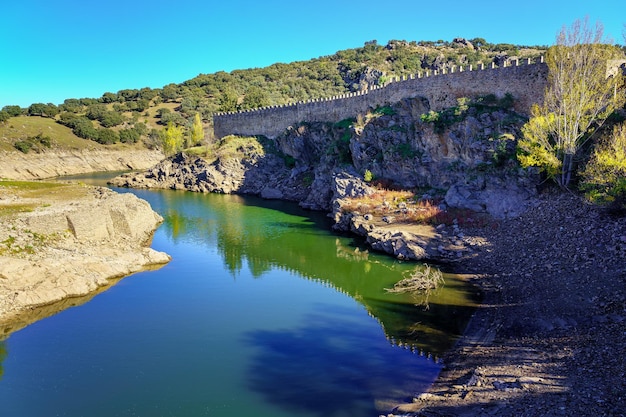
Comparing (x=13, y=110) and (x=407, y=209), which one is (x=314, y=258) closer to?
(x=407, y=209)

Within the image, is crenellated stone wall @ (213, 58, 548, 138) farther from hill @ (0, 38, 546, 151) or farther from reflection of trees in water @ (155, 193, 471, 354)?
hill @ (0, 38, 546, 151)

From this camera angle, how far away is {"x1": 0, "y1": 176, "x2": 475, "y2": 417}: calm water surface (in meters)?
13.2

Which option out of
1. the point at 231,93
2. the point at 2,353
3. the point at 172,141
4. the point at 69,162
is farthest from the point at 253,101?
the point at 2,353

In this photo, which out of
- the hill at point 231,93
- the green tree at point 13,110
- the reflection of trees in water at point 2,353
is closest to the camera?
the reflection of trees in water at point 2,353

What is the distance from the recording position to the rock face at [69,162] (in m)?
71.0

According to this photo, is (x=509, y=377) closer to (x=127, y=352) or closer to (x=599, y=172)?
(x=127, y=352)

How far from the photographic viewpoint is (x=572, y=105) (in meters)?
25.8

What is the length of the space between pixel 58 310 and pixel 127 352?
614cm

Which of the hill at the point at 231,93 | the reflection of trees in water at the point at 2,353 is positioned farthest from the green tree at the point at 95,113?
the reflection of trees in water at the point at 2,353

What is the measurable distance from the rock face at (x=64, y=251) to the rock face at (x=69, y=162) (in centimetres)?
4465

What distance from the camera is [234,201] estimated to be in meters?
52.0

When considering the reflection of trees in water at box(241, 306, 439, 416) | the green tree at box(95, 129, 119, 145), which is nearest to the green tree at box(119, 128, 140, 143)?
the green tree at box(95, 129, 119, 145)

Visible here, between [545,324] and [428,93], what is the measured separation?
2764 cm

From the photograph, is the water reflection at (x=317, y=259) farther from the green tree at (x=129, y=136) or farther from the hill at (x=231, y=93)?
the green tree at (x=129, y=136)
